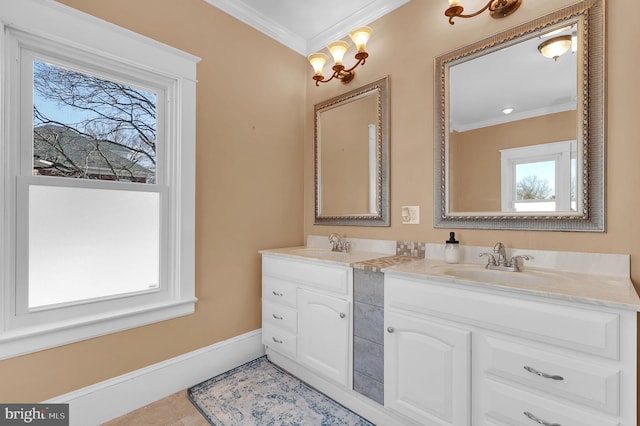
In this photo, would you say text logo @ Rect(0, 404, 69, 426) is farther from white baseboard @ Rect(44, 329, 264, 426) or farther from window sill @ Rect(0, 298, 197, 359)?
window sill @ Rect(0, 298, 197, 359)

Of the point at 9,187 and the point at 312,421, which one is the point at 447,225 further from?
the point at 9,187

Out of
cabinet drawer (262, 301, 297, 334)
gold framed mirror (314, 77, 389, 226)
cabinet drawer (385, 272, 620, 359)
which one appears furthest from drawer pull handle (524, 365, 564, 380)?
cabinet drawer (262, 301, 297, 334)

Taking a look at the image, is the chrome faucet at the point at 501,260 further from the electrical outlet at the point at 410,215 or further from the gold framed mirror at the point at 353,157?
the gold framed mirror at the point at 353,157

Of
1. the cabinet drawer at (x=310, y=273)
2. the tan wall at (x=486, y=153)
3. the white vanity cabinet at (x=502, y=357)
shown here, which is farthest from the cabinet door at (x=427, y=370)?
the tan wall at (x=486, y=153)

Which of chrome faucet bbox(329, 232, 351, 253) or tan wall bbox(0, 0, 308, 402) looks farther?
chrome faucet bbox(329, 232, 351, 253)

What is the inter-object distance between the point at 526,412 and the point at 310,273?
47.6 inches

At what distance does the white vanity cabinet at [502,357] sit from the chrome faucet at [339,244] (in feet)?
2.55

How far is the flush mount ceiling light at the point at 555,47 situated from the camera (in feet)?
4.73

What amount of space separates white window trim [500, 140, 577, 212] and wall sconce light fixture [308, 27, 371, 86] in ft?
3.83

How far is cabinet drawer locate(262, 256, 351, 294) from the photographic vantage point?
1723 mm

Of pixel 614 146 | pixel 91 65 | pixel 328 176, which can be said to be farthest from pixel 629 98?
pixel 91 65

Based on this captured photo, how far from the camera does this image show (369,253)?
2.16 m

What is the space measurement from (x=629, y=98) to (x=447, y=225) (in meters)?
0.97

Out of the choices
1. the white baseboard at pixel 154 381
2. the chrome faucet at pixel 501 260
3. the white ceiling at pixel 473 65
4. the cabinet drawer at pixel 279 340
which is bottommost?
the white baseboard at pixel 154 381
